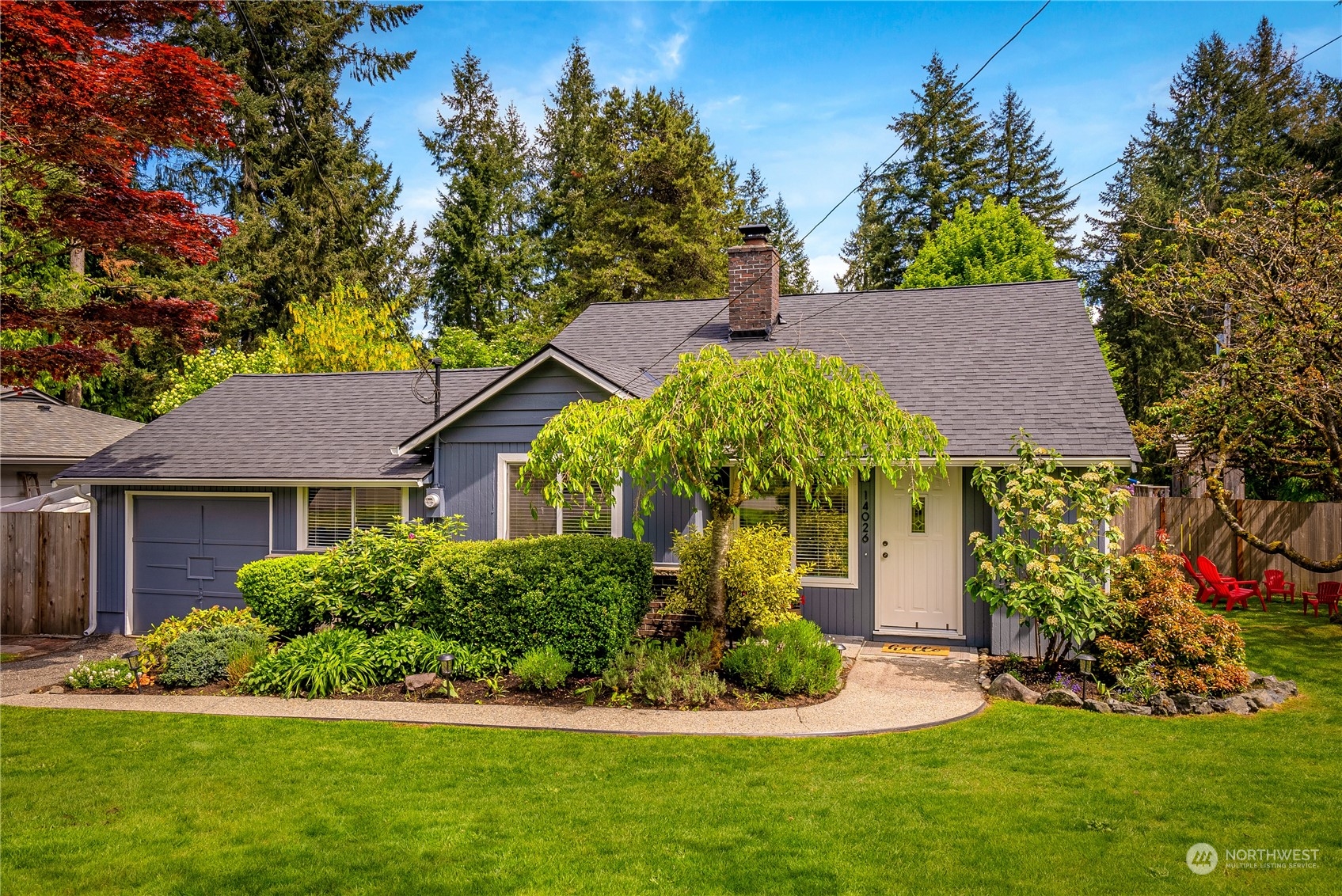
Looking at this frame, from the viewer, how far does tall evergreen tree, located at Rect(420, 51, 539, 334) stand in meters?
29.1

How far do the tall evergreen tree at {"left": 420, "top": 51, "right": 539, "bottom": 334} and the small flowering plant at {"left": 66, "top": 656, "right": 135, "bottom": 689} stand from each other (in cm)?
1950

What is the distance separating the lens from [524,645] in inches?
347

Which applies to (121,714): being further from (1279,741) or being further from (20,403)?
(20,403)

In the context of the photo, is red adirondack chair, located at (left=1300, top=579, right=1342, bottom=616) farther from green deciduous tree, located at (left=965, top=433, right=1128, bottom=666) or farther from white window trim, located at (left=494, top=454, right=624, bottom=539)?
white window trim, located at (left=494, top=454, right=624, bottom=539)

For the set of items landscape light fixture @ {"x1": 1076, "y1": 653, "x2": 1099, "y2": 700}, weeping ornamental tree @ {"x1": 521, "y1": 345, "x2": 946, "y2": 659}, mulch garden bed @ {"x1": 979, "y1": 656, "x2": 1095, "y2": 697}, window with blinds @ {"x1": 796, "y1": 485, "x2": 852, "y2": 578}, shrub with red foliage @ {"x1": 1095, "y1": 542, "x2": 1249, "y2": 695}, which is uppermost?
weeping ornamental tree @ {"x1": 521, "y1": 345, "x2": 946, "y2": 659}

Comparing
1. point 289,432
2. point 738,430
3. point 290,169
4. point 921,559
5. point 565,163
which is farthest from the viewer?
point 565,163

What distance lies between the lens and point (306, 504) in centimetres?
1188

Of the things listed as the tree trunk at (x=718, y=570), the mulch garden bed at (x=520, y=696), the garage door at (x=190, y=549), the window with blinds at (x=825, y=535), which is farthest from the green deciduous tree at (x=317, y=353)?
the tree trunk at (x=718, y=570)

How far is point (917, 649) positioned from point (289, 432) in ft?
32.8

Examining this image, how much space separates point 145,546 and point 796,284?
102ft

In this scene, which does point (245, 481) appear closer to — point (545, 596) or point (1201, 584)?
point (545, 596)

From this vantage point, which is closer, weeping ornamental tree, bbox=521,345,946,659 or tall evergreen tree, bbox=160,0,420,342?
weeping ornamental tree, bbox=521,345,946,659

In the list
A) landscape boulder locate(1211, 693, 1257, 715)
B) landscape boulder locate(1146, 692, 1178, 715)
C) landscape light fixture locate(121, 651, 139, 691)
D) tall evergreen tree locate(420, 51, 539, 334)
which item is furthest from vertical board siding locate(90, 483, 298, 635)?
tall evergreen tree locate(420, 51, 539, 334)

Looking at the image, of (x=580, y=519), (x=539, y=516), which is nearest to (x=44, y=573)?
(x=539, y=516)
